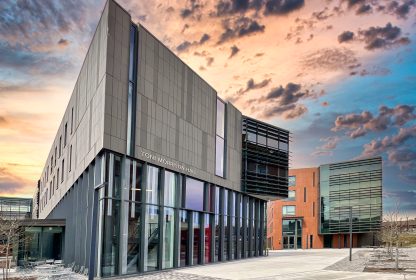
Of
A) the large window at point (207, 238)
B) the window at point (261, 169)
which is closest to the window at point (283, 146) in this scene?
the window at point (261, 169)

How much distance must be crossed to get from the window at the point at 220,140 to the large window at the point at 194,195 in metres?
4.07

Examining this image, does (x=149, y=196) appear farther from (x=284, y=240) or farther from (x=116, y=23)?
(x=284, y=240)

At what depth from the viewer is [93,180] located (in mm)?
33156

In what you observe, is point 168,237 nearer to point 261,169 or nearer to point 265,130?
point 261,169

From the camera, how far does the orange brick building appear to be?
96312mm

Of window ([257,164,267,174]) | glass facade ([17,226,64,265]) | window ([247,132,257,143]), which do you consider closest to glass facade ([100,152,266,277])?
window ([257,164,267,174])

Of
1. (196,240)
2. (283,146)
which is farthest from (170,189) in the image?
(283,146)

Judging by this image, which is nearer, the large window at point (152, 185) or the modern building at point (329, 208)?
the large window at point (152, 185)

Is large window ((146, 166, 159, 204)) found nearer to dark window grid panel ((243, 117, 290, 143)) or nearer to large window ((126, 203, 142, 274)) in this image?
large window ((126, 203, 142, 274))

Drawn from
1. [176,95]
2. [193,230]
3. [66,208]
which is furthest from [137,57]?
[66,208]

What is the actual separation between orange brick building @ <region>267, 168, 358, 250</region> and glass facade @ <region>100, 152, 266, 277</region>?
46.3 meters

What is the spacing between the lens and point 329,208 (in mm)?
95312

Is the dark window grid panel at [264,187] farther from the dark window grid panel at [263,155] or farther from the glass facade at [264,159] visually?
the dark window grid panel at [263,155]

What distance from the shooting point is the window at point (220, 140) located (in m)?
47.5
